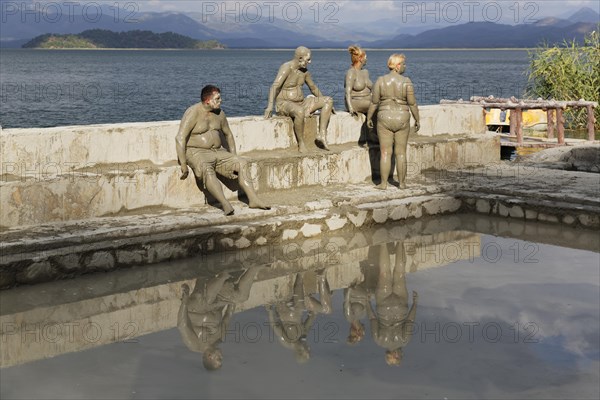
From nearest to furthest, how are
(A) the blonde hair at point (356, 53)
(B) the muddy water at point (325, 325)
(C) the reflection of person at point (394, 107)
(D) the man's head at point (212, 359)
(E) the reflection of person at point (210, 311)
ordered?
(B) the muddy water at point (325, 325) < (D) the man's head at point (212, 359) < (E) the reflection of person at point (210, 311) < (C) the reflection of person at point (394, 107) < (A) the blonde hair at point (356, 53)

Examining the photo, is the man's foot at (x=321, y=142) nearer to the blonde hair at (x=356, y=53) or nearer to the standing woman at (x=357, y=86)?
the standing woman at (x=357, y=86)

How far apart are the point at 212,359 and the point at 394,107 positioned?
5.57m

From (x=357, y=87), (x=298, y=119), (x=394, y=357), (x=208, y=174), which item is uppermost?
(x=357, y=87)

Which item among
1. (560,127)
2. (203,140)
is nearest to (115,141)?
(203,140)

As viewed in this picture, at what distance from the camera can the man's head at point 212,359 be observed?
6.35 metres

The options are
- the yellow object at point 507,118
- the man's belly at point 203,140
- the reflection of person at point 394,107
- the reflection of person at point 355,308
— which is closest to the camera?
the reflection of person at point 355,308

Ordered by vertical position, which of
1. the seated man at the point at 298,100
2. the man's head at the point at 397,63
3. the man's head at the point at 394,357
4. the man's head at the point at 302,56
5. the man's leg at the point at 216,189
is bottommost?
the man's head at the point at 394,357

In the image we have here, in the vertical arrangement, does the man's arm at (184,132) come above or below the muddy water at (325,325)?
above

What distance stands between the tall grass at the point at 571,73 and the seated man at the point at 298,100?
1192cm

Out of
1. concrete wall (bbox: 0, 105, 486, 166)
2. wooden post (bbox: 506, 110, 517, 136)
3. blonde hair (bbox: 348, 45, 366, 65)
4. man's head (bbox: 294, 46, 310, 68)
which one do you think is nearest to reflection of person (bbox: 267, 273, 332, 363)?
concrete wall (bbox: 0, 105, 486, 166)

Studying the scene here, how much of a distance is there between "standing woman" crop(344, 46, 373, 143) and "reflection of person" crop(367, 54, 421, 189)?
50.4 inches

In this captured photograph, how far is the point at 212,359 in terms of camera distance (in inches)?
255

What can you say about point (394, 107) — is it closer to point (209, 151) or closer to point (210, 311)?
point (209, 151)

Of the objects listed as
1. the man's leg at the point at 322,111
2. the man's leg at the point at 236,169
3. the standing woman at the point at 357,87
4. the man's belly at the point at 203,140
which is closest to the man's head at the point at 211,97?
the man's belly at the point at 203,140
